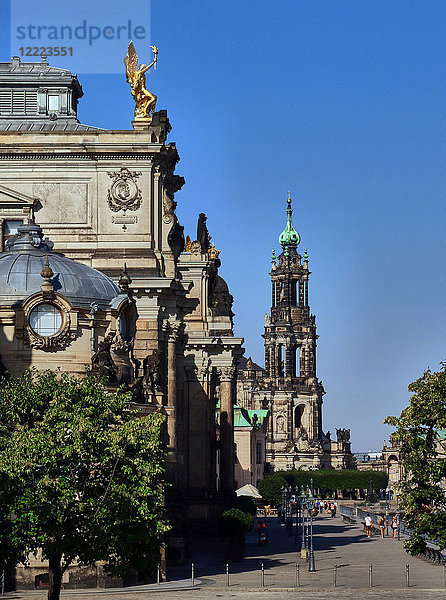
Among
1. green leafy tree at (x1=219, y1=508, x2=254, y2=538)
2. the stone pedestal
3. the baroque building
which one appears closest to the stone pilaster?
the baroque building

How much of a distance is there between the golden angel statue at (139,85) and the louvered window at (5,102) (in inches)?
363

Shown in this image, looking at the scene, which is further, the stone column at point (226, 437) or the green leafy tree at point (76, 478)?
the stone column at point (226, 437)

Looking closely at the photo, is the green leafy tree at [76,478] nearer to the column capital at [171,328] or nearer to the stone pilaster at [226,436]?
the column capital at [171,328]

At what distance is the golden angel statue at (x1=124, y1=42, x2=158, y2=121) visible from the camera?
238 ft

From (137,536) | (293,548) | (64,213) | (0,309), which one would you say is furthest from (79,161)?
(137,536)

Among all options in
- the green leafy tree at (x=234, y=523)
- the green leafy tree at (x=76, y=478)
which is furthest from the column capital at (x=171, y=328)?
the green leafy tree at (x=76, y=478)

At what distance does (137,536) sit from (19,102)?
42.7m

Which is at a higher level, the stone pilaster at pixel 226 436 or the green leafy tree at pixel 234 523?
the stone pilaster at pixel 226 436

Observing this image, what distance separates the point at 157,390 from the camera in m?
60.0

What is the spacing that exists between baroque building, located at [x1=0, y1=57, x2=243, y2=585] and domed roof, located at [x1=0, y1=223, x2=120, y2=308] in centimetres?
6

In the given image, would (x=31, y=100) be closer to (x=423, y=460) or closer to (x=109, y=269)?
(x=109, y=269)

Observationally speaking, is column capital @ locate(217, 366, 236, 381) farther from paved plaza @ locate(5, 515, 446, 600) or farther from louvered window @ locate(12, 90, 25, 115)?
louvered window @ locate(12, 90, 25, 115)

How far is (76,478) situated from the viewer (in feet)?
138

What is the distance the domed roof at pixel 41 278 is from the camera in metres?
58.5
